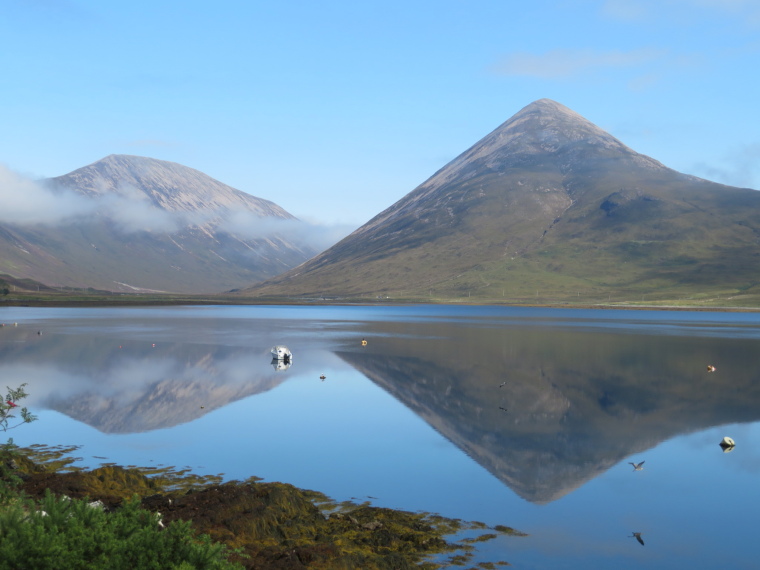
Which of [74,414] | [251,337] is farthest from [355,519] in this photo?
[251,337]

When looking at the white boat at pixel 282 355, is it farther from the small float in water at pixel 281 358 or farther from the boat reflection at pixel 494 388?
the boat reflection at pixel 494 388

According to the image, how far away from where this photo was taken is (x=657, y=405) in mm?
53750

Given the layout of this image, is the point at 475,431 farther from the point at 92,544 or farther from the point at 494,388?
the point at 92,544

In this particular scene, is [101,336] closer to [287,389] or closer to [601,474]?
[287,389]

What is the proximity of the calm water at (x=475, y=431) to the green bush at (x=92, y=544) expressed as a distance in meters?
11.4

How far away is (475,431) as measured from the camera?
42.7m

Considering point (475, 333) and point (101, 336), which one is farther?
point (475, 333)

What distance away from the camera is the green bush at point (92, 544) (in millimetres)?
12414

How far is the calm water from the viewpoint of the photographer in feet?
85.2

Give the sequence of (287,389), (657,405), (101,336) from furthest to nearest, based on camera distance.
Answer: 1. (101,336)
2. (287,389)
3. (657,405)

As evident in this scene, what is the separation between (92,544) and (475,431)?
32178mm

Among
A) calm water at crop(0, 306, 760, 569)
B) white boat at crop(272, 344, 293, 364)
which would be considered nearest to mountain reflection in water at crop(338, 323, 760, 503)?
calm water at crop(0, 306, 760, 569)

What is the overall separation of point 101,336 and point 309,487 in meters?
93.6

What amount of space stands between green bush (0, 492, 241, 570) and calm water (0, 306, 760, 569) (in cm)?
1137
